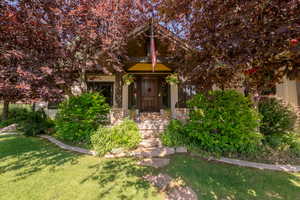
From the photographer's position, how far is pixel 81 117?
5137 mm

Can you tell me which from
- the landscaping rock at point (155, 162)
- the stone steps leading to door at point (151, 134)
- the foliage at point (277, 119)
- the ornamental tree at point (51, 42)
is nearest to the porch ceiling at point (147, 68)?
the ornamental tree at point (51, 42)

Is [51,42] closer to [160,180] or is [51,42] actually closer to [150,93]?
[160,180]

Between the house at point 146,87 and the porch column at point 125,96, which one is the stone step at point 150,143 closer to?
the house at point 146,87

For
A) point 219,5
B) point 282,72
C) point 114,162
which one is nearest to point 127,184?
point 114,162

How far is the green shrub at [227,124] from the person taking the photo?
398 centimetres

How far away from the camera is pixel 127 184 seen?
9.33ft

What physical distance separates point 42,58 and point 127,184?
4500mm

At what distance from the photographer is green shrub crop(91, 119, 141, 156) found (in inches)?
175

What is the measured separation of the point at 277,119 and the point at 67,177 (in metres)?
6.84

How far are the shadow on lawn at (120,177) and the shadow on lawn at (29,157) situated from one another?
3.62 ft

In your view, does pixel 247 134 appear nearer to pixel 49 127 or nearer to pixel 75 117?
pixel 75 117

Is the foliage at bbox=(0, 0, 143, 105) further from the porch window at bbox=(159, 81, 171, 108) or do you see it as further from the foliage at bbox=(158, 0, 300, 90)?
the porch window at bbox=(159, 81, 171, 108)

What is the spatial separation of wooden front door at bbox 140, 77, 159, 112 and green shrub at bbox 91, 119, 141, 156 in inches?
146

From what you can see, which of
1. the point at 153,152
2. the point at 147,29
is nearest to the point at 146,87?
the point at 147,29
